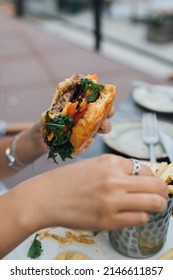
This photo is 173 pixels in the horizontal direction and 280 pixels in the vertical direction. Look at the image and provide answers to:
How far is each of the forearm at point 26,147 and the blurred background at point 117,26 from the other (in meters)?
1.72

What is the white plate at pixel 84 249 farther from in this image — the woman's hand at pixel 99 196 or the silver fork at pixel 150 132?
the silver fork at pixel 150 132

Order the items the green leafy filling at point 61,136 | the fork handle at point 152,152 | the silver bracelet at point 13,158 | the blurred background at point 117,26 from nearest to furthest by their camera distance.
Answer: the green leafy filling at point 61,136 → the fork handle at point 152,152 → the silver bracelet at point 13,158 → the blurred background at point 117,26

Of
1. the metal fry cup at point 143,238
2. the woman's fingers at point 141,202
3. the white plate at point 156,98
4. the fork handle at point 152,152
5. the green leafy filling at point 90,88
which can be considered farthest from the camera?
the white plate at point 156,98

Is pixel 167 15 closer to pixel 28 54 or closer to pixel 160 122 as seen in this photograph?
pixel 28 54

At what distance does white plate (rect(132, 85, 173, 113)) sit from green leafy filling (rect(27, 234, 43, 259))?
102 centimetres

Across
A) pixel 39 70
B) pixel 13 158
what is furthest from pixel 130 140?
pixel 39 70

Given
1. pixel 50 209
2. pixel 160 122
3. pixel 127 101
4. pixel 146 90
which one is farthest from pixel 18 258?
pixel 146 90

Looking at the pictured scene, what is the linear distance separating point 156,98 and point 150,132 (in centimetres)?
44

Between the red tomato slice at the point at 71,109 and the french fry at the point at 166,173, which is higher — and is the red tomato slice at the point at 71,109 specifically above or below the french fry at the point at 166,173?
above

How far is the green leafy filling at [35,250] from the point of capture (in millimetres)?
983

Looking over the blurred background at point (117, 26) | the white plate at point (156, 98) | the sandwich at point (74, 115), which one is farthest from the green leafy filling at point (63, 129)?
the blurred background at point (117, 26)

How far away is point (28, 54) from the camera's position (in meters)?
3.70

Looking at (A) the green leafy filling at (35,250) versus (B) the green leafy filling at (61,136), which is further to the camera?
(B) the green leafy filling at (61,136)
